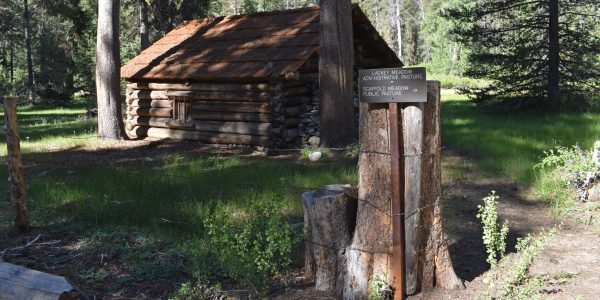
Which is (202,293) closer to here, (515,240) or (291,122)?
(515,240)

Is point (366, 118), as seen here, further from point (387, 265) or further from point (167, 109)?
point (167, 109)

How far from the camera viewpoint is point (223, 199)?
8.03 meters

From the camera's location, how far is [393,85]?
4605 mm

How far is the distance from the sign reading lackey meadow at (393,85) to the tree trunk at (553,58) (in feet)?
50.2

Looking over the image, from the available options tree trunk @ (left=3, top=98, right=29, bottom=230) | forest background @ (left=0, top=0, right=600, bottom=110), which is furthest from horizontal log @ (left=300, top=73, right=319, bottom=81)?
tree trunk @ (left=3, top=98, right=29, bottom=230)

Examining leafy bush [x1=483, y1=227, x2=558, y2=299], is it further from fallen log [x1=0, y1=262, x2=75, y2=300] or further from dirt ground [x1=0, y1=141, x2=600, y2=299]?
fallen log [x1=0, y1=262, x2=75, y2=300]

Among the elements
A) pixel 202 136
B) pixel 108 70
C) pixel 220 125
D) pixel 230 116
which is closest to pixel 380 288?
pixel 230 116

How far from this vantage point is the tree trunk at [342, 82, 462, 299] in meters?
4.68

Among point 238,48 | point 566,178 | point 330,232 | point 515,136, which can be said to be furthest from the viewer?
point 238,48

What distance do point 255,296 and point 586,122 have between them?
1262cm

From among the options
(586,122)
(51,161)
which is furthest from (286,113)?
(586,122)

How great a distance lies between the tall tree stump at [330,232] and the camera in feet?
16.2

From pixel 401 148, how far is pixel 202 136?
11.5 m

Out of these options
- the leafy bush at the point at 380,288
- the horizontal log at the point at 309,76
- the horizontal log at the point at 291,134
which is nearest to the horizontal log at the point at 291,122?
the horizontal log at the point at 291,134
